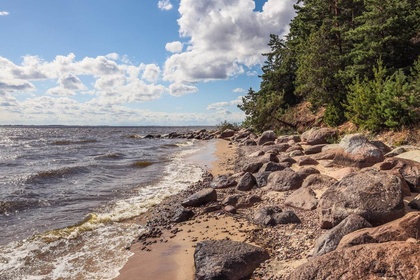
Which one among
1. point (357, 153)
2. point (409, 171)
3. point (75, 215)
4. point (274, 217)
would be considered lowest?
point (75, 215)

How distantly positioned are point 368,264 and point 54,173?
1999cm

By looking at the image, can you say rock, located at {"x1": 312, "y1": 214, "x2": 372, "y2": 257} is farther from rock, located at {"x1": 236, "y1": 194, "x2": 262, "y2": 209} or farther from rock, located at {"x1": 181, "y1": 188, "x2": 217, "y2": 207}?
rock, located at {"x1": 181, "y1": 188, "x2": 217, "y2": 207}

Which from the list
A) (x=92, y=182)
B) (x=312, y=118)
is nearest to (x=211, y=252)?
(x=92, y=182)

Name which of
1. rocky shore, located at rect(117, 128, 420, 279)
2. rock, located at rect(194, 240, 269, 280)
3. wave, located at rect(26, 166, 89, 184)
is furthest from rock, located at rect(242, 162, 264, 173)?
wave, located at rect(26, 166, 89, 184)

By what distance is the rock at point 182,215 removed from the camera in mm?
9977

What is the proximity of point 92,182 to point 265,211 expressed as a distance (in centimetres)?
1216

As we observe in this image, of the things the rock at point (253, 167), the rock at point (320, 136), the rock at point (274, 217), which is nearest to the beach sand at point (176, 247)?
the rock at point (274, 217)

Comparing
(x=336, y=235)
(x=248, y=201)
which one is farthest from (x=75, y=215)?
(x=336, y=235)

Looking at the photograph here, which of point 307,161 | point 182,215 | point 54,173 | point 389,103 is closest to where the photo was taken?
point 182,215

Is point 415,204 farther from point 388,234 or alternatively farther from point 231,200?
point 231,200

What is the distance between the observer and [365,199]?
7012 mm

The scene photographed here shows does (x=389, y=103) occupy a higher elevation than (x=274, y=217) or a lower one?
higher

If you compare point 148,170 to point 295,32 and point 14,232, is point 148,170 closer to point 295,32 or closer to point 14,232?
point 14,232

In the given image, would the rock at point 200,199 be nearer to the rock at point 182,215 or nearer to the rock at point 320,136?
the rock at point 182,215
